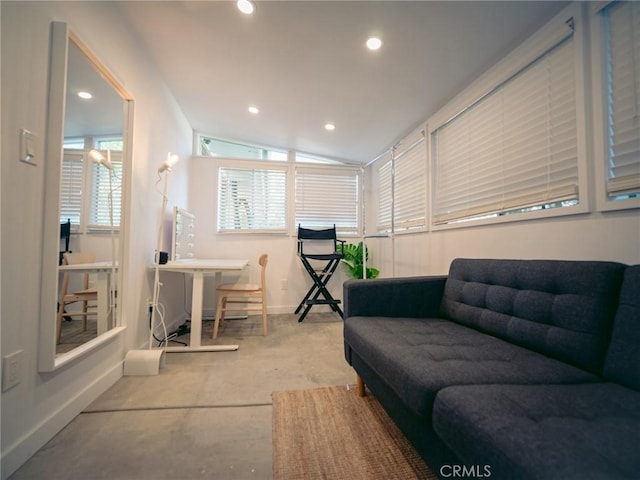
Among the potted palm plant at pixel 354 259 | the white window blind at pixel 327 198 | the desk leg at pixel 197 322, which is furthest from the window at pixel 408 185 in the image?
Result: the desk leg at pixel 197 322

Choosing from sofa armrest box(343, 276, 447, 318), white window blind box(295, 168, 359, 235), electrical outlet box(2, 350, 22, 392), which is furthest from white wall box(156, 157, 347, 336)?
electrical outlet box(2, 350, 22, 392)

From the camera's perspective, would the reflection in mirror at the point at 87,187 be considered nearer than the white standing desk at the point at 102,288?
Yes

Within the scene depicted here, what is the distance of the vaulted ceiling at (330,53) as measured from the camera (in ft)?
4.93

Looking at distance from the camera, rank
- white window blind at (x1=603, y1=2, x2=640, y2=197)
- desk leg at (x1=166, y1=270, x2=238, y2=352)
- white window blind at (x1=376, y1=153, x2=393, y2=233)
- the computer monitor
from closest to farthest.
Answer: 1. white window blind at (x1=603, y1=2, x2=640, y2=197)
2. desk leg at (x1=166, y1=270, x2=238, y2=352)
3. the computer monitor
4. white window blind at (x1=376, y1=153, x2=393, y2=233)

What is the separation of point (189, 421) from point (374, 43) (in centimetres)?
249

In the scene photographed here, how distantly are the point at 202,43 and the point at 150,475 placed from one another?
8.41 ft

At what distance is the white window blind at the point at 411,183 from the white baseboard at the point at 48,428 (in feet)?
8.93

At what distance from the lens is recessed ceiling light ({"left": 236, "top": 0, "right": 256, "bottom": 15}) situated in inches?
60.6

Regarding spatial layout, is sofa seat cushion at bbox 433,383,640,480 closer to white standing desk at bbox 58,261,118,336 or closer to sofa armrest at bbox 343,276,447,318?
sofa armrest at bbox 343,276,447,318

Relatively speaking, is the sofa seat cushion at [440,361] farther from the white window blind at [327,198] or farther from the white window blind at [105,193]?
the white window blind at [327,198]

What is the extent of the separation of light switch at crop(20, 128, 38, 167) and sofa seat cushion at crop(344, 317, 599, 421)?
1.63m

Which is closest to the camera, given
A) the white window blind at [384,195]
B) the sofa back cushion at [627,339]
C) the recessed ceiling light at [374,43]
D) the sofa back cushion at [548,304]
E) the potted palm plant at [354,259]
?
the sofa back cushion at [627,339]

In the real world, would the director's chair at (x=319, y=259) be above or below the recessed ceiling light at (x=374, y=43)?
below

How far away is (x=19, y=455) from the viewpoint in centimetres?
99
